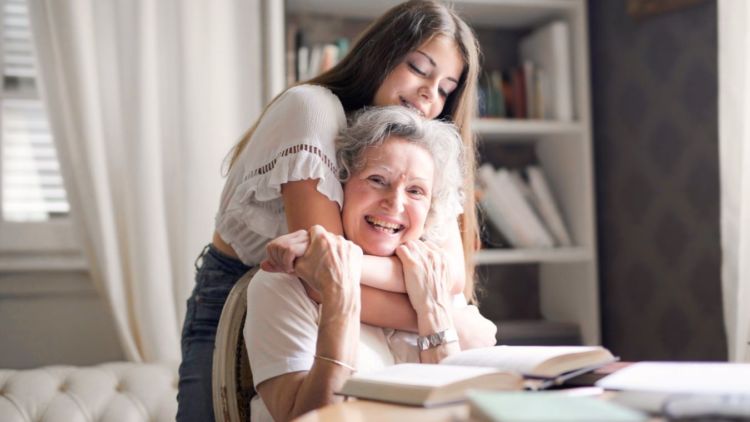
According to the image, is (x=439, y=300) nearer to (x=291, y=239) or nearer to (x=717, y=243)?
(x=291, y=239)

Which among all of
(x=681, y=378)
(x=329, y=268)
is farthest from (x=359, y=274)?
(x=681, y=378)

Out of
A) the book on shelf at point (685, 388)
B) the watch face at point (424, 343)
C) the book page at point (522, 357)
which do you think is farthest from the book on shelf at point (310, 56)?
the book on shelf at point (685, 388)

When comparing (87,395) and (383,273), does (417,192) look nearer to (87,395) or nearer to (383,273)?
(383,273)

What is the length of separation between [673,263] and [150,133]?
1.65 metres

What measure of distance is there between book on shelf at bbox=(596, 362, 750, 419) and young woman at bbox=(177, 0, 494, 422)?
0.41 meters

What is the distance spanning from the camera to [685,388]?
1.01 m

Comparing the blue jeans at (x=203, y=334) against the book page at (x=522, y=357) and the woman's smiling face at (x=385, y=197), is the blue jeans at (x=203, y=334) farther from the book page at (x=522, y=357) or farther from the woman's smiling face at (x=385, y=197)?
the book page at (x=522, y=357)

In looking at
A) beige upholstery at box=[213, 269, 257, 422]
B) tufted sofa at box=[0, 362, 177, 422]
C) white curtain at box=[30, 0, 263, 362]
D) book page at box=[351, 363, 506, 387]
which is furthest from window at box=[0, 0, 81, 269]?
book page at box=[351, 363, 506, 387]

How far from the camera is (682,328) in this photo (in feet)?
8.66

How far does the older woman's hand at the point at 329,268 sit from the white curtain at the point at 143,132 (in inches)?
50.6

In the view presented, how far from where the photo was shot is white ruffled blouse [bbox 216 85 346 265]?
147cm

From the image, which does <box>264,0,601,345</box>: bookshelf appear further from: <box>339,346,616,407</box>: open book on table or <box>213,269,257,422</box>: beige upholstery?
<box>339,346,616,407</box>: open book on table

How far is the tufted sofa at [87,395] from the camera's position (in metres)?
2.06

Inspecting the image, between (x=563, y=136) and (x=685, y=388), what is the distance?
1.97 meters
